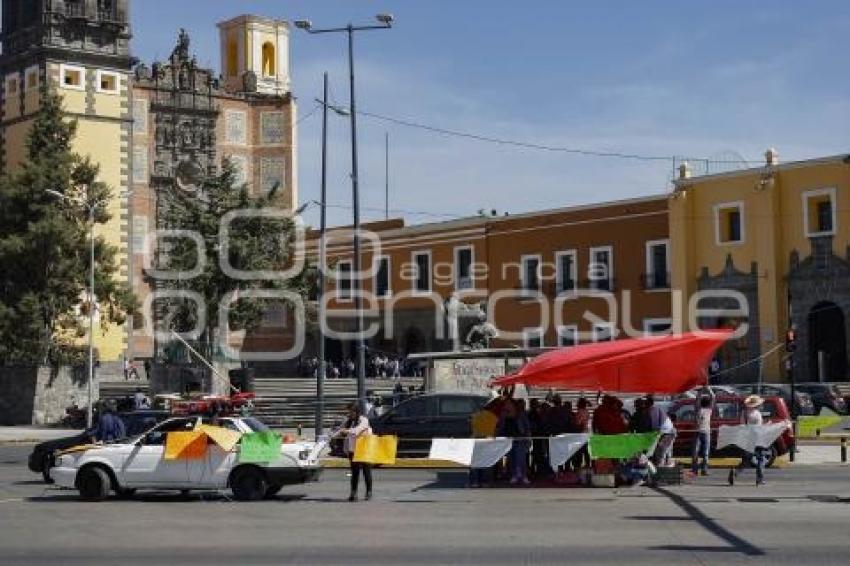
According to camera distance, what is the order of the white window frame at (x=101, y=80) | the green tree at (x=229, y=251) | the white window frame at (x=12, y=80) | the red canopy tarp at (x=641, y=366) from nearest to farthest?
the red canopy tarp at (x=641, y=366)
the green tree at (x=229, y=251)
the white window frame at (x=101, y=80)
the white window frame at (x=12, y=80)

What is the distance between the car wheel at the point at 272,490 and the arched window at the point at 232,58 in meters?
60.7

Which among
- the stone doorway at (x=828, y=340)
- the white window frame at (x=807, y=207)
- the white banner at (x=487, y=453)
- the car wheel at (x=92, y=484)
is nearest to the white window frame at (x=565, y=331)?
the stone doorway at (x=828, y=340)

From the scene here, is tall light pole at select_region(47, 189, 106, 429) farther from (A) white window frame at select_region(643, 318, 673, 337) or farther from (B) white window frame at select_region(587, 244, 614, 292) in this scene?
(A) white window frame at select_region(643, 318, 673, 337)

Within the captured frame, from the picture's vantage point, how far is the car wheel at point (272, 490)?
75.4ft

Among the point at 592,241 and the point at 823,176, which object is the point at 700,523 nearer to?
the point at 823,176

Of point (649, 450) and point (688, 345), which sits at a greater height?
point (688, 345)

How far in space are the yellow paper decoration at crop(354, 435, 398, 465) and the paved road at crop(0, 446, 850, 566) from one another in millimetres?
682

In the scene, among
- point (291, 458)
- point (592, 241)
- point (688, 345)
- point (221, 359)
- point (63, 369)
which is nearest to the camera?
point (291, 458)

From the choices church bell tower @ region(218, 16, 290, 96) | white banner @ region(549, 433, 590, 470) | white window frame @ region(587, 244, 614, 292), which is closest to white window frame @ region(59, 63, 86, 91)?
church bell tower @ region(218, 16, 290, 96)

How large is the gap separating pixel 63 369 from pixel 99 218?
234 inches

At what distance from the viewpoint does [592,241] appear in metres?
63.5

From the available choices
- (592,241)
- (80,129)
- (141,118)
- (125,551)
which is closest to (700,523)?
(125,551)

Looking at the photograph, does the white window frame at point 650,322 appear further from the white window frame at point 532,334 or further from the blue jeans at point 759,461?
the blue jeans at point 759,461

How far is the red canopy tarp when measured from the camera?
2430 centimetres
